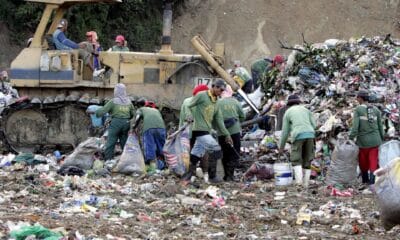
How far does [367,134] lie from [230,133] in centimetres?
208

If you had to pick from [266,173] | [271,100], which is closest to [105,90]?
[271,100]

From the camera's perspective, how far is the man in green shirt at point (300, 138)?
496 inches

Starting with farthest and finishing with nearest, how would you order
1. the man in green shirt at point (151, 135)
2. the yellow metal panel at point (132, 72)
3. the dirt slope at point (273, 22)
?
1. the dirt slope at point (273, 22)
2. the yellow metal panel at point (132, 72)
3. the man in green shirt at point (151, 135)

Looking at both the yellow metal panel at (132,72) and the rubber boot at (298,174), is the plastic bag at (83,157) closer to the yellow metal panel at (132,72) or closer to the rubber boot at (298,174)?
the rubber boot at (298,174)

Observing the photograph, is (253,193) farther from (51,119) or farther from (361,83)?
(51,119)

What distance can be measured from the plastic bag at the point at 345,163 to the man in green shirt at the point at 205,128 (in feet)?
5.54

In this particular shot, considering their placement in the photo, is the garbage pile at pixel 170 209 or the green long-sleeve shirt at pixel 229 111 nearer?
the garbage pile at pixel 170 209

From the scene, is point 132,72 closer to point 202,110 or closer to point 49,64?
point 49,64

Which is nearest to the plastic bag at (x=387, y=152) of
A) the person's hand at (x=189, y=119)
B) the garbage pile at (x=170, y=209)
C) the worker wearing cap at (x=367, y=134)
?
the worker wearing cap at (x=367, y=134)

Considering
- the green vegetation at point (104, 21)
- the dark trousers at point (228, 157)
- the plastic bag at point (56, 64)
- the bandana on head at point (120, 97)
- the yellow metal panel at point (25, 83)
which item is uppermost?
the green vegetation at point (104, 21)

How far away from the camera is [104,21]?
107 feet

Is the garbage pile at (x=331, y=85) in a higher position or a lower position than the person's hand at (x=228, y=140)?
higher

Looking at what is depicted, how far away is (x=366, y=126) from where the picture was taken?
12.8m

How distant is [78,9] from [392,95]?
58.3ft
